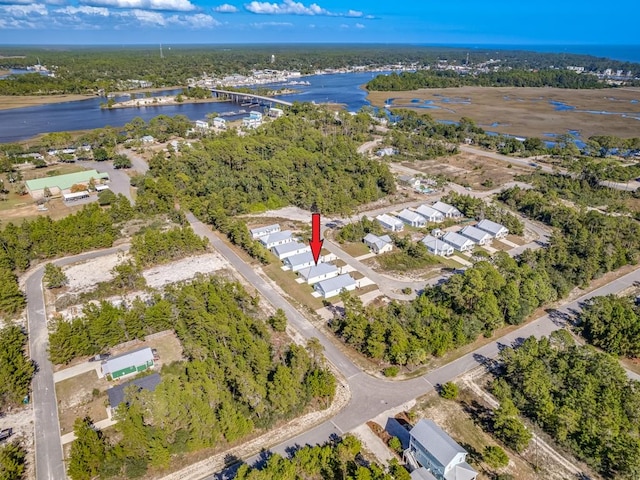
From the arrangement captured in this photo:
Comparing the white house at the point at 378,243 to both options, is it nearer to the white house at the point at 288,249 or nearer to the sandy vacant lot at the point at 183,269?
the white house at the point at 288,249

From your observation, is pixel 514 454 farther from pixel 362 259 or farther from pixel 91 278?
pixel 91 278

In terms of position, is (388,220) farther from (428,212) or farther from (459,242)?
(459,242)

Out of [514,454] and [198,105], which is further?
[198,105]

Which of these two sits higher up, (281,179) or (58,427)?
(281,179)

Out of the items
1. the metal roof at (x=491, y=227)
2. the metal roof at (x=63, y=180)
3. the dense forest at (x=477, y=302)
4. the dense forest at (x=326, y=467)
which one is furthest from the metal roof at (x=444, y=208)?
the metal roof at (x=63, y=180)

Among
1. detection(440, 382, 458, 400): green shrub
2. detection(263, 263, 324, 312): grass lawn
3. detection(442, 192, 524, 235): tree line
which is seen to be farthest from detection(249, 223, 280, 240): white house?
detection(440, 382, 458, 400): green shrub

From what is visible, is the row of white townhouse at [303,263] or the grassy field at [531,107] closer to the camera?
the row of white townhouse at [303,263]

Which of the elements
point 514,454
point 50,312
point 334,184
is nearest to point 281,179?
point 334,184
